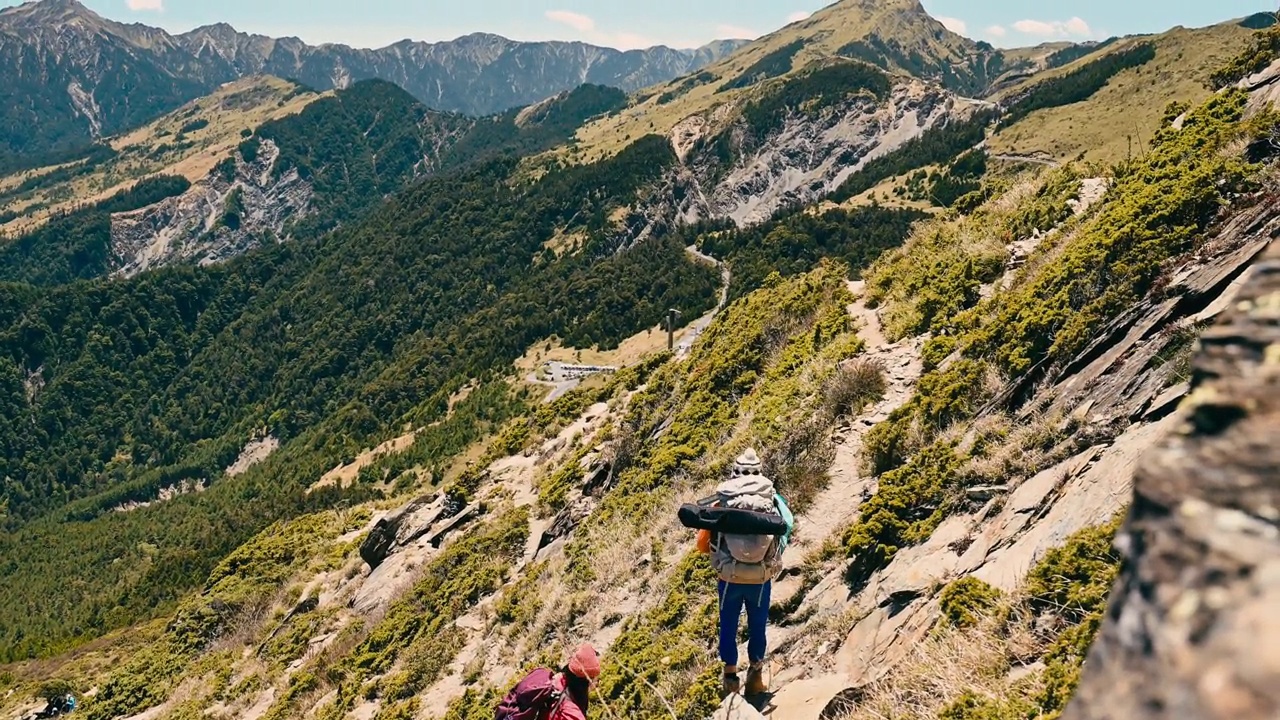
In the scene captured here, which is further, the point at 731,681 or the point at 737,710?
the point at 731,681

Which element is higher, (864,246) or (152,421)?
(864,246)

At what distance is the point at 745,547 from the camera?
680cm

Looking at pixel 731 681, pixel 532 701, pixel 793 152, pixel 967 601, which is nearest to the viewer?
pixel 967 601

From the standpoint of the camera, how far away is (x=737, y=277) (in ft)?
365

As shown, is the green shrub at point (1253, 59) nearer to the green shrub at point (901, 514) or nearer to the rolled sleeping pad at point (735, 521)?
the green shrub at point (901, 514)

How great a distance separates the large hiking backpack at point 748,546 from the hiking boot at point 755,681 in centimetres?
Answer: 93

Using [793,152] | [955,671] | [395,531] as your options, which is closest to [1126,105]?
[793,152]

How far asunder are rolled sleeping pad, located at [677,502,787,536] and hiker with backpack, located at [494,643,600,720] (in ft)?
4.88

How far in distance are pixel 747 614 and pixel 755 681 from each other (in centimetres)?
66

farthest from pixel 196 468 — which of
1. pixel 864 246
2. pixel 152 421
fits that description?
pixel 864 246

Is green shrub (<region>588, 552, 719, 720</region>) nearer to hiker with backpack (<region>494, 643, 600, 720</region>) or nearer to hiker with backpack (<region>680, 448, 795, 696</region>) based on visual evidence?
hiker with backpack (<region>680, 448, 795, 696</region>)

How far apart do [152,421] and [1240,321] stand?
208 meters

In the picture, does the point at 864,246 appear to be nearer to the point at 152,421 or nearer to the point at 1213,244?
the point at 1213,244

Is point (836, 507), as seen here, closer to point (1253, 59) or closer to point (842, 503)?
point (842, 503)
